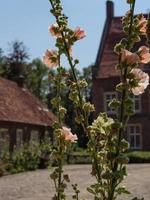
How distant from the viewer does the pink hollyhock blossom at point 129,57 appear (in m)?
2.09

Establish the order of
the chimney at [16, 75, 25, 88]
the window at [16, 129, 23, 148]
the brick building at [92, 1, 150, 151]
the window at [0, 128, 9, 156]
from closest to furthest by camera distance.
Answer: the window at [0, 128, 9, 156], the window at [16, 129, 23, 148], the brick building at [92, 1, 150, 151], the chimney at [16, 75, 25, 88]

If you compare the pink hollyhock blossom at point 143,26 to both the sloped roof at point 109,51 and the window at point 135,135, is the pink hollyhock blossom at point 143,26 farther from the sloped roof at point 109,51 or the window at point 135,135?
the sloped roof at point 109,51

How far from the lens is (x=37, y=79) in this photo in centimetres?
7738

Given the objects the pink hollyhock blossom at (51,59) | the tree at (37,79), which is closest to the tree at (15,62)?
the tree at (37,79)

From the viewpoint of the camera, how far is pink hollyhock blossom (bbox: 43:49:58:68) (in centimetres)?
243

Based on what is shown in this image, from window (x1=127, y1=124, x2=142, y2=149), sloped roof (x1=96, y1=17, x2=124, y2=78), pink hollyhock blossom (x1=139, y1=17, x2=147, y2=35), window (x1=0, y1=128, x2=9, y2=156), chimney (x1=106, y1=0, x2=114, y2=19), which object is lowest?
pink hollyhock blossom (x1=139, y1=17, x2=147, y2=35)

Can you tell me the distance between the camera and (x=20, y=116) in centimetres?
3412

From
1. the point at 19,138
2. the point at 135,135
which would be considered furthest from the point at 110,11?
the point at 19,138

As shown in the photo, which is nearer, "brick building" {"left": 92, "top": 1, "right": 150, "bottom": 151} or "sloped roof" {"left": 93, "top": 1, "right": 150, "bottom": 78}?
"brick building" {"left": 92, "top": 1, "right": 150, "bottom": 151}

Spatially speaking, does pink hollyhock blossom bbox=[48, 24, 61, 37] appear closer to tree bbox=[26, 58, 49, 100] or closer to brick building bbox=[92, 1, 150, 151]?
brick building bbox=[92, 1, 150, 151]

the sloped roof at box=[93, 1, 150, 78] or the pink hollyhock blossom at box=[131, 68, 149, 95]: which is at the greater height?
the sloped roof at box=[93, 1, 150, 78]

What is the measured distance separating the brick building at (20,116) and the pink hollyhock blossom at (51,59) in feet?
91.8

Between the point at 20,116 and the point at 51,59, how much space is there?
3192cm

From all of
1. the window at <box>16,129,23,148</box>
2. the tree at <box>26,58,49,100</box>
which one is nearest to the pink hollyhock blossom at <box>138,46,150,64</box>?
the window at <box>16,129,23,148</box>
